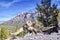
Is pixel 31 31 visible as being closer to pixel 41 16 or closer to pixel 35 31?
pixel 35 31

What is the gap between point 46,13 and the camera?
179 ft

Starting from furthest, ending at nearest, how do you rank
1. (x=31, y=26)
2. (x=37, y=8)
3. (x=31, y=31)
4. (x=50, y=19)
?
(x=37, y=8) → (x=50, y=19) → (x=31, y=26) → (x=31, y=31)

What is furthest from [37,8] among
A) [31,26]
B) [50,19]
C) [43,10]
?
[31,26]

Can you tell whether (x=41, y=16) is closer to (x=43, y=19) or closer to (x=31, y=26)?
(x=43, y=19)

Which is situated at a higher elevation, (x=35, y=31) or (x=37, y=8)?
(x=37, y=8)

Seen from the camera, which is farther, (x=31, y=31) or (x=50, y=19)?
(x=50, y=19)

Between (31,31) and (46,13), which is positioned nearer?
(31,31)

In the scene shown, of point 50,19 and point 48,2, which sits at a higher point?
point 48,2

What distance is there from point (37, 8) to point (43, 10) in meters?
3.29

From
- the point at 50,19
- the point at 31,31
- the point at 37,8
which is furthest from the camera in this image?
the point at 37,8

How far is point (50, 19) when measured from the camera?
5425cm

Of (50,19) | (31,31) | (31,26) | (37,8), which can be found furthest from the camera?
(37,8)

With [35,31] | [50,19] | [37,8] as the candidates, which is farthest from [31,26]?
[37,8]

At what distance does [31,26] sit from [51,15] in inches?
1166
